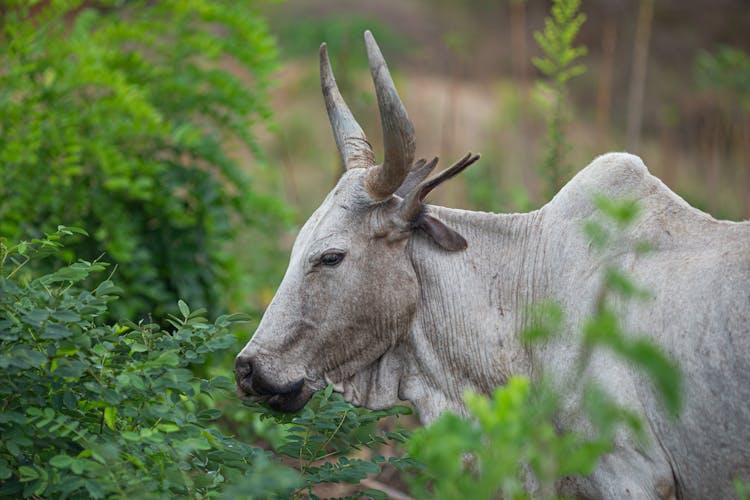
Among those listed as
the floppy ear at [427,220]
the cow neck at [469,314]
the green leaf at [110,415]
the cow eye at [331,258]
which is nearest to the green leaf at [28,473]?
the green leaf at [110,415]

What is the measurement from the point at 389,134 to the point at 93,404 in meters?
1.28

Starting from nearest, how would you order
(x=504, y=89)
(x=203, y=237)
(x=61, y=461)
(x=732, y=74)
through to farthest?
(x=61, y=461)
(x=203, y=237)
(x=732, y=74)
(x=504, y=89)

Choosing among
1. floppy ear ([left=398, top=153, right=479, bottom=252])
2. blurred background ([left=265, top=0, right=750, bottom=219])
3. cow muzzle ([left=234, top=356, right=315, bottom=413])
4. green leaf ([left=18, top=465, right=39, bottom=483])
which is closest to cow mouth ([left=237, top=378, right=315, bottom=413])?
cow muzzle ([left=234, top=356, right=315, bottom=413])

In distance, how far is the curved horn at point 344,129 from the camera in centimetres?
345

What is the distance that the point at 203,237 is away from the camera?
570 cm

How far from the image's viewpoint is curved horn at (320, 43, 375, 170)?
345 cm

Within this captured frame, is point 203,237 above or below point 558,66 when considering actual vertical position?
below

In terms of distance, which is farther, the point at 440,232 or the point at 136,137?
the point at 136,137

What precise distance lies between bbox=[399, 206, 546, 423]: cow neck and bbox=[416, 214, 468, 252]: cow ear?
0.05 meters

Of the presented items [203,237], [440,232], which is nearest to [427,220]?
[440,232]

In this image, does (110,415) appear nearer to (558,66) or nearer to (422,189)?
(422,189)

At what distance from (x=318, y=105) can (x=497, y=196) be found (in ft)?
20.2

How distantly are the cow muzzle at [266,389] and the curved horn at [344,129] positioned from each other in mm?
876

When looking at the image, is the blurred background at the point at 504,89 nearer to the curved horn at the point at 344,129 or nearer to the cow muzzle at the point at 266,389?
the curved horn at the point at 344,129
